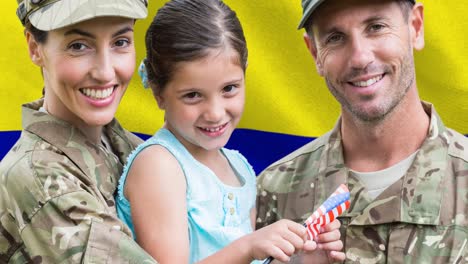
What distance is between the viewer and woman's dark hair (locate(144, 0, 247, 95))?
147 inches

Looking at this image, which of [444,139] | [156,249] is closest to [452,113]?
[444,139]

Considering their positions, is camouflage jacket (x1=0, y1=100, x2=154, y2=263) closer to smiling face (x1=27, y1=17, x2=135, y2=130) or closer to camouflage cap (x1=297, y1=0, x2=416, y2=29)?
smiling face (x1=27, y1=17, x2=135, y2=130)

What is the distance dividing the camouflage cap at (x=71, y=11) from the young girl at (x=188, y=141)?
0.19 meters

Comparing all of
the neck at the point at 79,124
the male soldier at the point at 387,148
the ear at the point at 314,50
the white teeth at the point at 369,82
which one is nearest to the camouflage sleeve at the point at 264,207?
the male soldier at the point at 387,148

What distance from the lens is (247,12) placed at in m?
5.59

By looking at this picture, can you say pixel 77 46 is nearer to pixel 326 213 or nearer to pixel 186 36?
pixel 186 36

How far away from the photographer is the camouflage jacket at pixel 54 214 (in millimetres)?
3467

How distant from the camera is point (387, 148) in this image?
3.93 meters

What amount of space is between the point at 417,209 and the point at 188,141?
86 cm

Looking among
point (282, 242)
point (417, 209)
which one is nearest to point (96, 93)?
point (282, 242)

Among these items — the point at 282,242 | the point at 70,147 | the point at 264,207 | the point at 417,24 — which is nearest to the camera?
the point at 282,242

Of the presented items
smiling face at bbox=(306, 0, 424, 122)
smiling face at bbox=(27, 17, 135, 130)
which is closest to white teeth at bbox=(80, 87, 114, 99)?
smiling face at bbox=(27, 17, 135, 130)

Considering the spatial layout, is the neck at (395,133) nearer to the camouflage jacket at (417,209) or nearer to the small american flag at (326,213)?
the camouflage jacket at (417,209)

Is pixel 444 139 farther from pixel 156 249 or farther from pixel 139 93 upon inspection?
pixel 139 93
